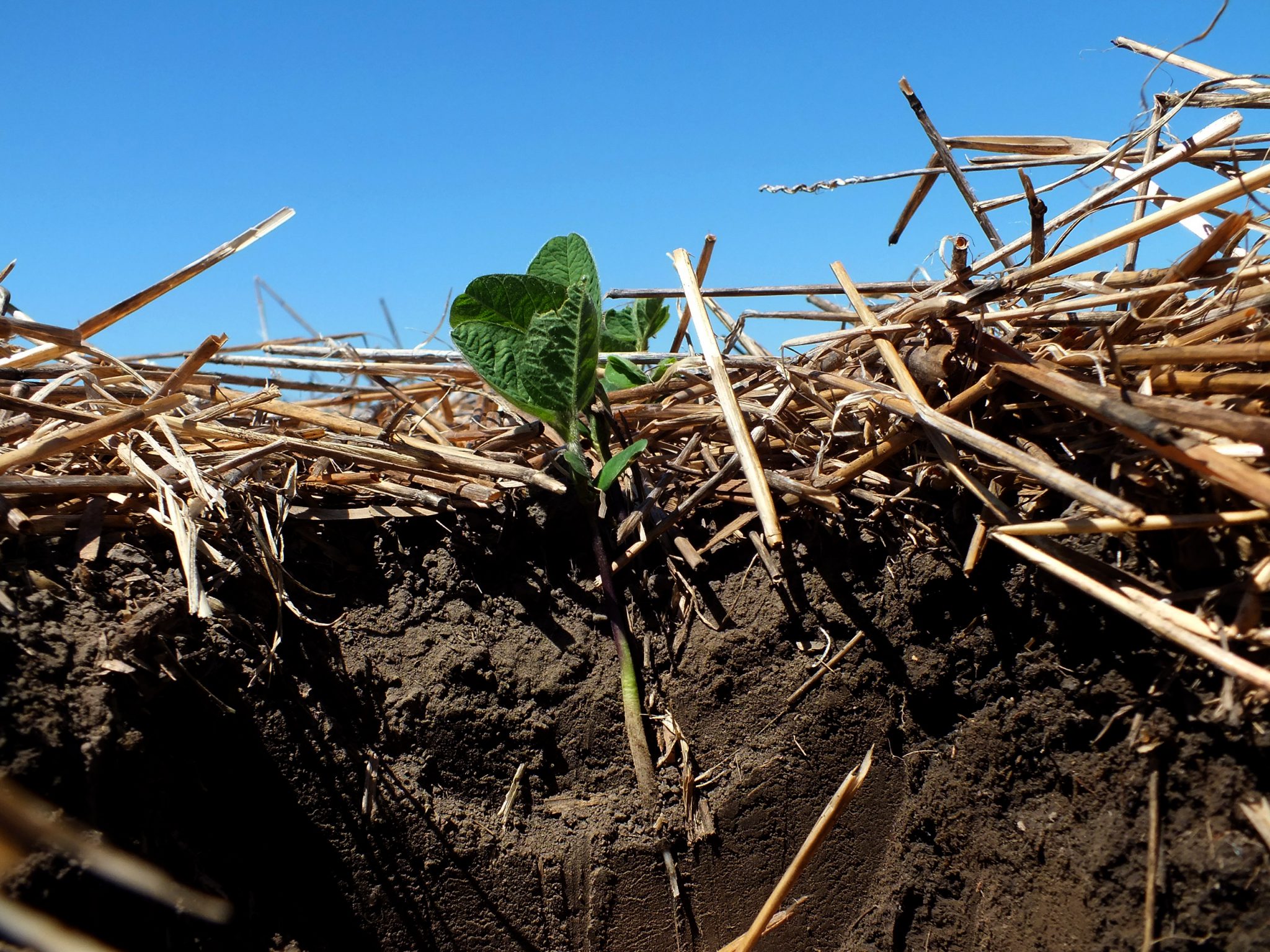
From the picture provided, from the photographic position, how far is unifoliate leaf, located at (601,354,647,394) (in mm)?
1876

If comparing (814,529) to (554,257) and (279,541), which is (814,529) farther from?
(279,541)

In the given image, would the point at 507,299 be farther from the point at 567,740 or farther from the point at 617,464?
the point at 567,740

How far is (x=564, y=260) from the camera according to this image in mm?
1725

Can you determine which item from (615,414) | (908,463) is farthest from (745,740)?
(615,414)

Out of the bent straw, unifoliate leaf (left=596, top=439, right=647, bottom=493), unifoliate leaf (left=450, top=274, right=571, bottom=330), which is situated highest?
unifoliate leaf (left=450, top=274, right=571, bottom=330)

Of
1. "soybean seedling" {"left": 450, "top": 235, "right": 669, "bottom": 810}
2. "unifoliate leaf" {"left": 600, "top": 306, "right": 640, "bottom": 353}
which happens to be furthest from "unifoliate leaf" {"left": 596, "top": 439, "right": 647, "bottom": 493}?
"unifoliate leaf" {"left": 600, "top": 306, "right": 640, "bottom": 353}

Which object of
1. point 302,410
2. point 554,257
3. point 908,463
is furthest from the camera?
point 302,410

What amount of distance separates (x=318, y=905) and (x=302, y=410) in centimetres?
100

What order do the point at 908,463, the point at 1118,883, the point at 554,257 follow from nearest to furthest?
1. the point at 1118,883
2. the point at 908,463
3. the point at 554,257

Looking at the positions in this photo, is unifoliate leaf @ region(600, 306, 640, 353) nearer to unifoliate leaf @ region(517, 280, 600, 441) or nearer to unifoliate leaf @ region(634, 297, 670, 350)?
unifoliate leaf @ region(634, 297, 670, 350)

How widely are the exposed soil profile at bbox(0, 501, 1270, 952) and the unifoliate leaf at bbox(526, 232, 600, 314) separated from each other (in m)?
0.47

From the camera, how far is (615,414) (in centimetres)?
183

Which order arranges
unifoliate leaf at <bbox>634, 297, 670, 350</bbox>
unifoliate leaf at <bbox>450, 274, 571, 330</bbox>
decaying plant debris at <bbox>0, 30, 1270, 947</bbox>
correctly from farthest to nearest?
1. unifoliate leaf at <bbox>634, 297, 670, 350</bbox>
2. unifoliate leaf at <bbox>450, 274, 571, 330</bbox>
3. decaying plant debris at <bbox>0, 30, 1270, 947</bbox>

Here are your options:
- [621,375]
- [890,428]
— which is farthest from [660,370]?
[890,428]
